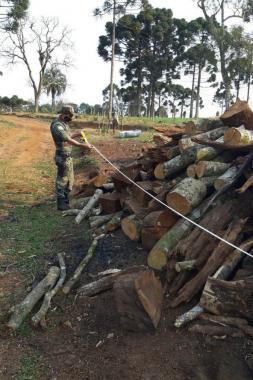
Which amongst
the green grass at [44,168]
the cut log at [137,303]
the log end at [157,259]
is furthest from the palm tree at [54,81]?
the cut log at [137,303]

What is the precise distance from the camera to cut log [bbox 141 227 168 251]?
533 cm

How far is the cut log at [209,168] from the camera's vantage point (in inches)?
228

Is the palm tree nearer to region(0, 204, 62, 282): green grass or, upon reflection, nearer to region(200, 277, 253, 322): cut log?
region(0, 204, 62, 282): green grass

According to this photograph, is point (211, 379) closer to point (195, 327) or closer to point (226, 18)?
point (195, 327)

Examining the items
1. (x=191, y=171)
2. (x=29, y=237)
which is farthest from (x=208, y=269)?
(x=29, y=237)

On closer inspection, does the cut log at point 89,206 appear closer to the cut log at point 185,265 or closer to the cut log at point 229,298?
the cut log at point 185,265

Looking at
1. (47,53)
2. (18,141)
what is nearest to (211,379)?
(18,141)

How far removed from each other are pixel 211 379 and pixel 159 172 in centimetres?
328

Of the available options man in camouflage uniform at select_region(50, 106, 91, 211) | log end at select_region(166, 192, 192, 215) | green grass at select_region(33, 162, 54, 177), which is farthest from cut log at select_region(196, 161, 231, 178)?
green grass at select_region(33, 162, 54, 177)

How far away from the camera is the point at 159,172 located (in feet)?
21.1

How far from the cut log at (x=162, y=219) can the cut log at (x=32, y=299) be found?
4.04 feet

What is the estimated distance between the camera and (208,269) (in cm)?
448

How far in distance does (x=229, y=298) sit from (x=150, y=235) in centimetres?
154

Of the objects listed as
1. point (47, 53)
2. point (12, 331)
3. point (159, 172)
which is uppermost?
point (47, 53)
